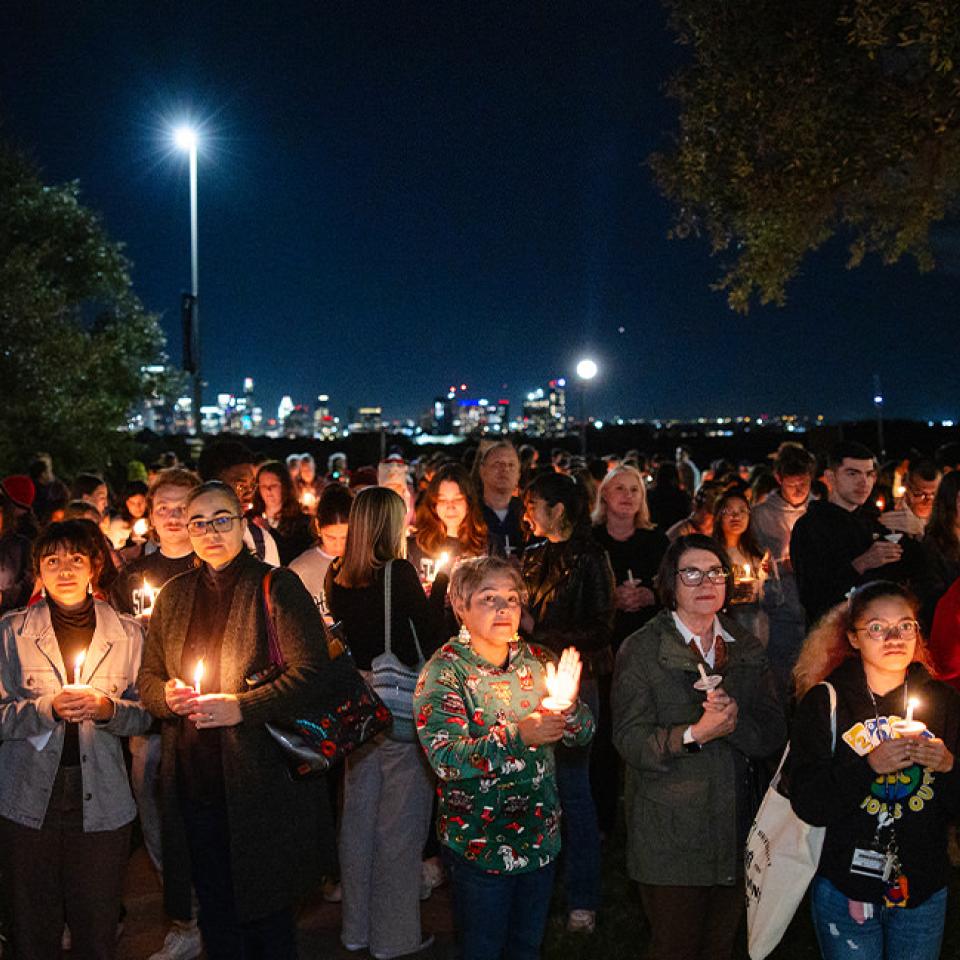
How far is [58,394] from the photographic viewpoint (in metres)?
20.1

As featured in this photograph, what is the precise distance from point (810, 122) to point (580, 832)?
7.00 meters

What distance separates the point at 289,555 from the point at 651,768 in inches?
205

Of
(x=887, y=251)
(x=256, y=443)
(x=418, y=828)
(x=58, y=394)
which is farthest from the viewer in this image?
(x=256, y=443)

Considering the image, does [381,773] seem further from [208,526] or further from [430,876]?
[208,526]

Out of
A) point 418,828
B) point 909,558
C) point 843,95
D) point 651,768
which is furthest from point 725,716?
point 843,95

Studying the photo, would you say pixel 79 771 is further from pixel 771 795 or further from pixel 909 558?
pixel 909 558

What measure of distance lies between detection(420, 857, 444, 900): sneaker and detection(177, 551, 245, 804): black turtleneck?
2.22 m

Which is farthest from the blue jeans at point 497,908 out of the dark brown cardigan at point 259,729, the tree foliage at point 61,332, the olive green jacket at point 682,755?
the tree foliage at point 61,332

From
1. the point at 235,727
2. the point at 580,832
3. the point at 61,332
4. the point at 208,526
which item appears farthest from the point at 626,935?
the point at 61,332

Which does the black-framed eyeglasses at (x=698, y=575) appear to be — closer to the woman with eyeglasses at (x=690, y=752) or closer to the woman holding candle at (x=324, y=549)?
the woman with eyeglasses at (x=690, y=752)

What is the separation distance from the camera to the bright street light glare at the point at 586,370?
1789 centimetres

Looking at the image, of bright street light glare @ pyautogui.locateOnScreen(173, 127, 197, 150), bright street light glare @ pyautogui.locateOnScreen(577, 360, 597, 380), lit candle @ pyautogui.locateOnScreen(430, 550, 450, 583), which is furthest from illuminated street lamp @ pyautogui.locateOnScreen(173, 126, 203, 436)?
lit candle @ pyautogui.locateOnScreen(430, 550, 450, 583)

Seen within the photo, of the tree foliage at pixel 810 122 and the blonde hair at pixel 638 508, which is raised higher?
the tree foliage at pixel 810 122

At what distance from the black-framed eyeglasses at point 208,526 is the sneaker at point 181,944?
2.27 meters
